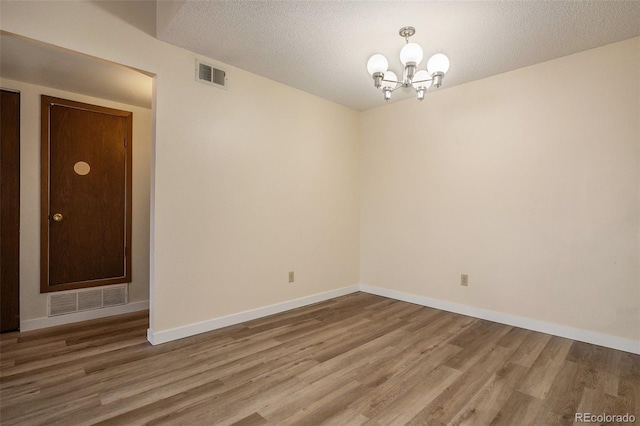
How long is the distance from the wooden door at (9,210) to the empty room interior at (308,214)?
20mm

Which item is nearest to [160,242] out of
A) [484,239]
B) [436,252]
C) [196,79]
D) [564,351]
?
[196,79]

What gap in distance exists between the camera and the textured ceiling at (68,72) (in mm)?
2531

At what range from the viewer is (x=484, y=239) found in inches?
137

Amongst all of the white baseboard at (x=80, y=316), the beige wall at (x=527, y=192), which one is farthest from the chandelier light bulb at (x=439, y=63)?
the white baseboard at (x=80, y=316)

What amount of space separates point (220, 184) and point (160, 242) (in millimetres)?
783

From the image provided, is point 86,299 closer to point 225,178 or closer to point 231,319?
point 231,319

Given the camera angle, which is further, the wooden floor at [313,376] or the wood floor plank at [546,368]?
the wood floor plank at [546,368]

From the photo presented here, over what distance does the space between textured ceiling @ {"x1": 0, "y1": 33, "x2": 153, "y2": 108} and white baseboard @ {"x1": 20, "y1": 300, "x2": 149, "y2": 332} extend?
241cm

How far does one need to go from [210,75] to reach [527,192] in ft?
11.1

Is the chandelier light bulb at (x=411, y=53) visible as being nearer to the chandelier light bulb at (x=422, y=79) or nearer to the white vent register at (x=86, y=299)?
the chandelier light bulb at (x=422, y=79)

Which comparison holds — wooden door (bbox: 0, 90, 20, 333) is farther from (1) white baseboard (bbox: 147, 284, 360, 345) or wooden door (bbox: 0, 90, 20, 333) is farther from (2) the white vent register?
(1) white baseboard (bbox: 147, 284, 360, 345)

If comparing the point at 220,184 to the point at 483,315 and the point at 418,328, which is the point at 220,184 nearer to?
the point at 418,328

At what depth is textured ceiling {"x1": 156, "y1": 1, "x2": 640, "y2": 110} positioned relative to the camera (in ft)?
7.45

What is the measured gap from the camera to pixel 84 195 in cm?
354
